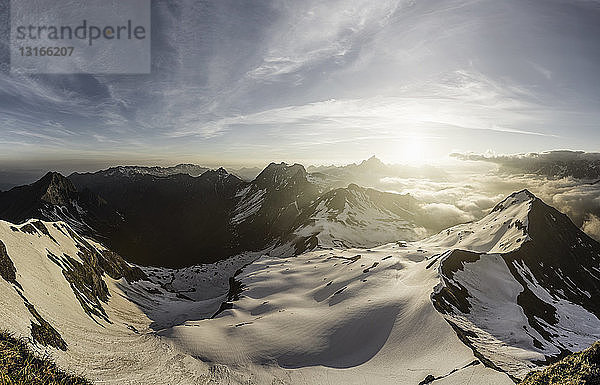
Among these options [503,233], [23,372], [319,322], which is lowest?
[319,322]

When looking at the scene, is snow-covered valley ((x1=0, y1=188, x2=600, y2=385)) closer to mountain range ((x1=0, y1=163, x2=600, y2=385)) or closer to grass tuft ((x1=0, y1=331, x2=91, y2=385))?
mountain range ((x1=0, y1=163, x2=600, y2=385))

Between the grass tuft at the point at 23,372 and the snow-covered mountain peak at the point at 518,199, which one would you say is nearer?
the grass tuft at the point at 23,372

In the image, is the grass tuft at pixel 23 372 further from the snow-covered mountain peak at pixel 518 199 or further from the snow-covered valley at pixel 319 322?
the snow-covered mountain peak at pixel 518 199

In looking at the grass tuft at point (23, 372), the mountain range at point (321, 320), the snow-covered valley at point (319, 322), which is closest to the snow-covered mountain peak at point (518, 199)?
the mountain range at point (321, 320)

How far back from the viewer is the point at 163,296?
449ft

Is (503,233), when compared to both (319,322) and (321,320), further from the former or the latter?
(319,322)

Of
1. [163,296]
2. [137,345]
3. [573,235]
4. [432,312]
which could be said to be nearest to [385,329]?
[432,312]

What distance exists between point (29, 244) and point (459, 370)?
110 m

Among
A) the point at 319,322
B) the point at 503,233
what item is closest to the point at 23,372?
the point at 319,322

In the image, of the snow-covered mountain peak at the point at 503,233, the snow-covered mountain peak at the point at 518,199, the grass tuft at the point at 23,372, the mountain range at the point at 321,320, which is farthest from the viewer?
the snow-covered mountain peak at the point at 518,199

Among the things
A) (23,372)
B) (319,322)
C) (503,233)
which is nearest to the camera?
(23,372)

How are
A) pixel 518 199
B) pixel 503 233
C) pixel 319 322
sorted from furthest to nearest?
pixel 518 199 → pixel 503 233 → pixel 319 322

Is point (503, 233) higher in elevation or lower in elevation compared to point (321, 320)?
higher

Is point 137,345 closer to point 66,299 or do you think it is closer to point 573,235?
point 66,299
